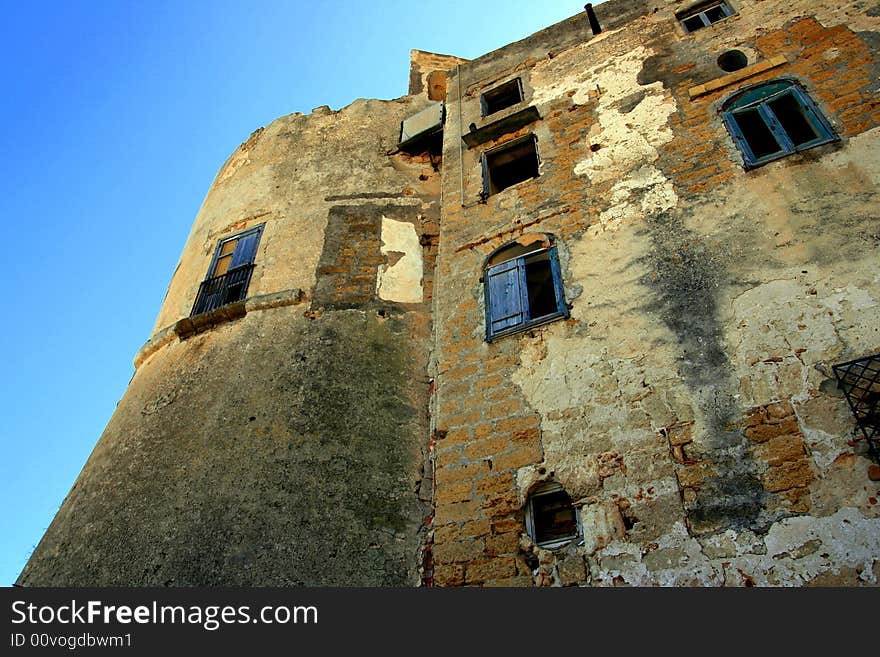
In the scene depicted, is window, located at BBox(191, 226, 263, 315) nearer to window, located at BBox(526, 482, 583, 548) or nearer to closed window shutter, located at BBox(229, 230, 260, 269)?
closed window shutter, located at BBox(229, 230, 260, 269)

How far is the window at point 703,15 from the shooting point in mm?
9164

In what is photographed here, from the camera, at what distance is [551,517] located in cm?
535

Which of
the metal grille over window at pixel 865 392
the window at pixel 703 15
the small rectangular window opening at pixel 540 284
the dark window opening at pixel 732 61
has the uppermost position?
the window at pixel 703 15

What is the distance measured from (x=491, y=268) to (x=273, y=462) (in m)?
3.34

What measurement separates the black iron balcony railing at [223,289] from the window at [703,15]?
24.9ft

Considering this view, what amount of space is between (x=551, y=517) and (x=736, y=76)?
6.08 m

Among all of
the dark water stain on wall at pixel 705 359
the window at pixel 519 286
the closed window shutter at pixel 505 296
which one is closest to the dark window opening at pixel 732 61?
the dark water stain on wall at pixel 705 359

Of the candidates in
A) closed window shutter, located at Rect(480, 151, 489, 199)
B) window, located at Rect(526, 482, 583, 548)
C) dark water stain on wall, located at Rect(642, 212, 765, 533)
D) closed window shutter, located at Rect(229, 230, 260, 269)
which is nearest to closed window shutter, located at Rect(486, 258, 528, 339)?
dark water stain on wall, located at Rect(642, 212, 765, 533)

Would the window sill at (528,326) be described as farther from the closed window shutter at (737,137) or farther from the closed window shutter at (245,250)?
the closed window shutter at (245,250)

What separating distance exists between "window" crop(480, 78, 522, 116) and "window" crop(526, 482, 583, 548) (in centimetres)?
704

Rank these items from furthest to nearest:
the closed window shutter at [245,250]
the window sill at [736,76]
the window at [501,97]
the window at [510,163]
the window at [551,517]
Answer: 1. the window at [501,97]
2. the closed window shutter at [245,250]
3. the window at [510,163]
4. the window sill at [736,76]
5. the window at [551,517]

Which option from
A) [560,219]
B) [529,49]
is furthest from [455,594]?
[529,49]

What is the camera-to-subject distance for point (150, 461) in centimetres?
730

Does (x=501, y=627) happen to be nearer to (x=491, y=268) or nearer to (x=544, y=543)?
(x=544, y=543)
